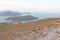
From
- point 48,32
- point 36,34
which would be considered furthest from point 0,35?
point 48,32

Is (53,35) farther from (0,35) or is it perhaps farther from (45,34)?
(0,35)

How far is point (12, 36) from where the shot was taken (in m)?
6.96

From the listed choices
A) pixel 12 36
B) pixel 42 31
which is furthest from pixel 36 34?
pixel 12 36

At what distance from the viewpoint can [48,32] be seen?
279 inches

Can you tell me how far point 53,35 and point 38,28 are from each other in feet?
2.31

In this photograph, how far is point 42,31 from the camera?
7074 mm

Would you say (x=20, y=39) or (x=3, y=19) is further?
(x=3, y=19)

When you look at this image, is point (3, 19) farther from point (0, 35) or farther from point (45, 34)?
point (45, 34)

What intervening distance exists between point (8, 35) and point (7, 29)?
2.12ft

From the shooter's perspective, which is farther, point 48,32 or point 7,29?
point 7,29

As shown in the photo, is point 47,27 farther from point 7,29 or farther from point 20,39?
point 7,29

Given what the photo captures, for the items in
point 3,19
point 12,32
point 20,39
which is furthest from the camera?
point 3,19

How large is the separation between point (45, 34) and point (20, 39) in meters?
1.01

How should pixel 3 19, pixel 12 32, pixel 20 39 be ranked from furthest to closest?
pixel 3 19 → pixel 12 32 → pixel 20 39
